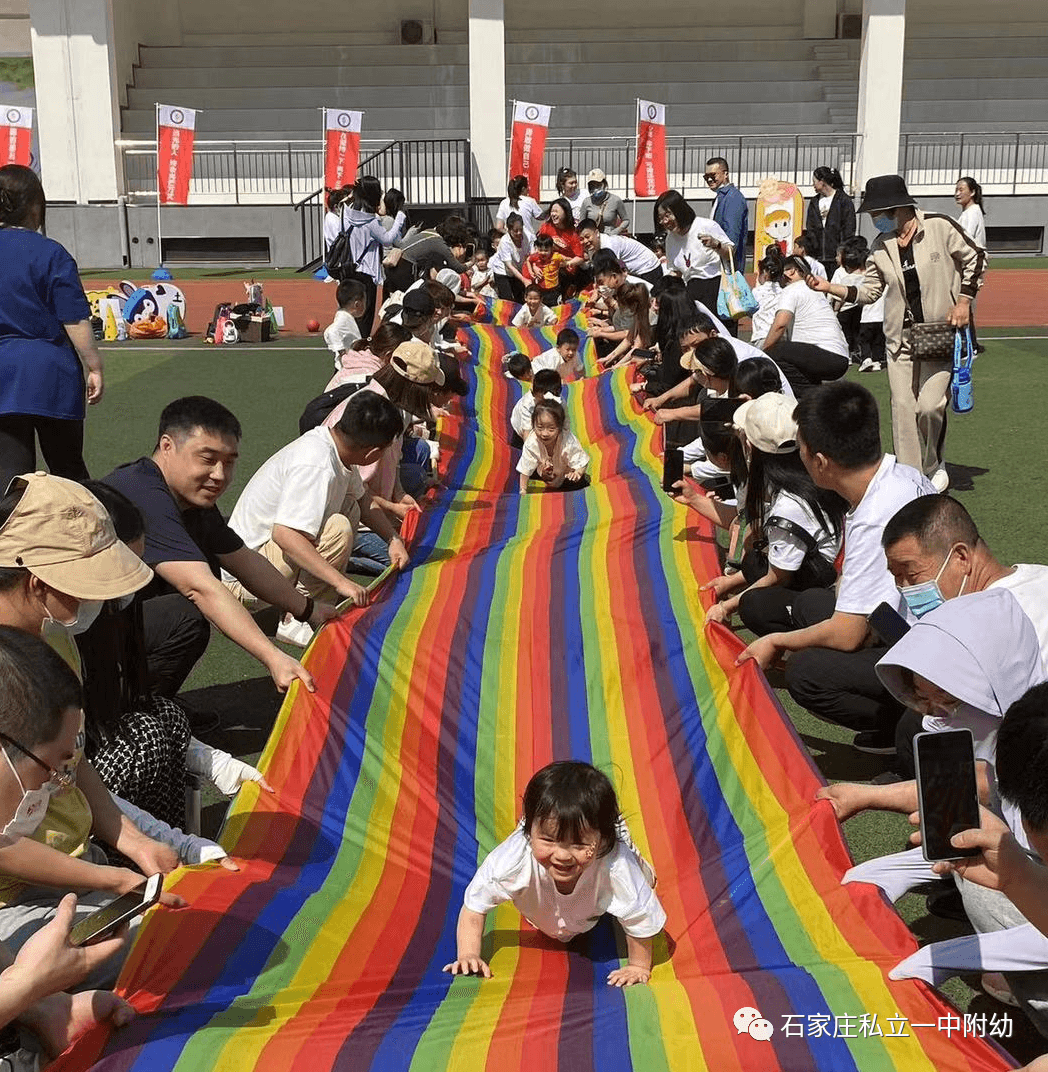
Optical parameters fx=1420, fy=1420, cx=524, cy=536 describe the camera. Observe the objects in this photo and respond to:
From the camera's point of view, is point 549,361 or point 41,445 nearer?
point 41,445

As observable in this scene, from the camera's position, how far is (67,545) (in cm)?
359

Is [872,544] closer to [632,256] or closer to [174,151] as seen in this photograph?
[632,256]

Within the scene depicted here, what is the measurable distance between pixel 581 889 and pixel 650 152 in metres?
20.2

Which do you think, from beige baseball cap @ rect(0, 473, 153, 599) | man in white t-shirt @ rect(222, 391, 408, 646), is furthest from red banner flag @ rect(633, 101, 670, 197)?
beige baseball cap @ rect(0, 473, 153, 599)

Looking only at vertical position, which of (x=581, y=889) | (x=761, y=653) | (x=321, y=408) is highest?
(x=321, y=408)

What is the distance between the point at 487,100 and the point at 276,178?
14.5 ft

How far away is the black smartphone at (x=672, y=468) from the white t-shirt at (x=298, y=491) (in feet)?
5.68

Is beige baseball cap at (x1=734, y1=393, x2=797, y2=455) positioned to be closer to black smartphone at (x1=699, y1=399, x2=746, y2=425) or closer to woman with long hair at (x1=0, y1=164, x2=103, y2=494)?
black smartphone at (x1=699, y1=399, x2=746, y2=425)

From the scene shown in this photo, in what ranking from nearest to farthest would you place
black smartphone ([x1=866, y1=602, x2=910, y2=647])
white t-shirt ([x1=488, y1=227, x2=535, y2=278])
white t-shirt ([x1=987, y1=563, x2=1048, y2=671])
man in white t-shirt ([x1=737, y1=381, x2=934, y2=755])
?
1. white t-shirt ([x1=987, y1=563, x2=1048, y2=671])
2. black smartphone ([x1=866, y1=602, x2=910, y2=647])
3. man in white t-shirt ([x1=737, y1=381, x2=934, y2=755])
4. white t-shirt ([x1=488, y1=227, x2=535, y2=278])

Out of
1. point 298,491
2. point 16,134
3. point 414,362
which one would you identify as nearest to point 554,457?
point 414,362

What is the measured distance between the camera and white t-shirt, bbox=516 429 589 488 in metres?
8.39

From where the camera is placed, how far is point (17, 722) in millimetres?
2902

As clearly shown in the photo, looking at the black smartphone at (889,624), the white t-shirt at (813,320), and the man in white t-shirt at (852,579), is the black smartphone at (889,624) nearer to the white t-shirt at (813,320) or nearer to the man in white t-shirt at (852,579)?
the man in white t-shirt at (852,579)

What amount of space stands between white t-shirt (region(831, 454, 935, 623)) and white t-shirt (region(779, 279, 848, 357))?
482 centimetres
